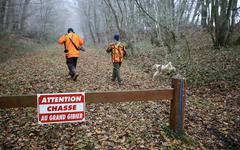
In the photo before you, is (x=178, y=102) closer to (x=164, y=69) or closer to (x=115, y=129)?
(x=115, y=129)

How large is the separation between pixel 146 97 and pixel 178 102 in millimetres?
713

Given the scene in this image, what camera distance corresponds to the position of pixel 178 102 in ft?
13.7

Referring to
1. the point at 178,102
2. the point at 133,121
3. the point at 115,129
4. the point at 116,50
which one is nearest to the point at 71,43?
the point at 116,50

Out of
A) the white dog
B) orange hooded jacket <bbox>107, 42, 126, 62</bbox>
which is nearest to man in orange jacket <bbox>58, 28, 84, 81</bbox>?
orange hooded jacket <bbox>107, 42, 126, 62</bbox>

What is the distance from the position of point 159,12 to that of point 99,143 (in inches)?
445

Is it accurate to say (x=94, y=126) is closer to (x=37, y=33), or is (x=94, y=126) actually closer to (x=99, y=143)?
(x=99, y=143)

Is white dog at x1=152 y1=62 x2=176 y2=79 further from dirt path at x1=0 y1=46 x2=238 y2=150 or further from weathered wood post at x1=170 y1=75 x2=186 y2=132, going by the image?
weathered wood post at x1=170 y1=75 x2=186 y2=132

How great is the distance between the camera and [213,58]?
11.3 meters

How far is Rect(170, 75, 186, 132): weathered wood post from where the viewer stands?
13.4ft

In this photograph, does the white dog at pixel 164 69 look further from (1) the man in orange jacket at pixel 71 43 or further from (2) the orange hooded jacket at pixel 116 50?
(1) the man in orange jacket at pixel 71 43

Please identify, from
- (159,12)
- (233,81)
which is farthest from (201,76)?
(159,12)

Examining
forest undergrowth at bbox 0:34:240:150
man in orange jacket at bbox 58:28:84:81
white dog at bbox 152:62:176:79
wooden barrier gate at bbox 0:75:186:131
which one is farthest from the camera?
white dog at bbox 152:62:176:79

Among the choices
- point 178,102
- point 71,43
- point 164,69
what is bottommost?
point 178,102

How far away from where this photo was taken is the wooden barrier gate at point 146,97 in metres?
3.54
